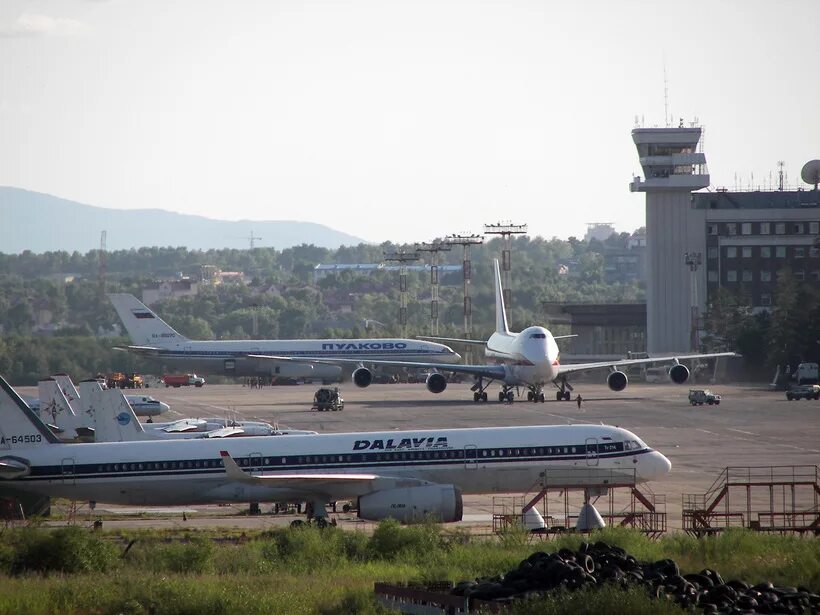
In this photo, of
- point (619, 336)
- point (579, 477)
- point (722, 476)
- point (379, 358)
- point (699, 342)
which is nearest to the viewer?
point (579, 477)

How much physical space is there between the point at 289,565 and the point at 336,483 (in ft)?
27.6

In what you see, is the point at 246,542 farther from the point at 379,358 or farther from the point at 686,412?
the point at 379,358

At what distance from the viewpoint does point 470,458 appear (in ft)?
135

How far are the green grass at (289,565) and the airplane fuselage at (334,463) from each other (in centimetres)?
427

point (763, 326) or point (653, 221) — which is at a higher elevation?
point (653, 221)

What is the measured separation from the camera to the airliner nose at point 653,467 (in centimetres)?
4200

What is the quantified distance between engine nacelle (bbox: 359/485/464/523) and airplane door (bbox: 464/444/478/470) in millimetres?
1372

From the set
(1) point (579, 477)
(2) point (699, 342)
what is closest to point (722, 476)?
(1) point (579, 477)

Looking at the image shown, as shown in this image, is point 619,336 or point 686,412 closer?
point 686,412

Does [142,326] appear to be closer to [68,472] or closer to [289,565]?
[68,472]

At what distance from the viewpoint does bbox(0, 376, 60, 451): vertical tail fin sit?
41750 mm

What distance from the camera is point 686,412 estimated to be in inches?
3295

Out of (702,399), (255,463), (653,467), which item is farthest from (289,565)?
(702,399)

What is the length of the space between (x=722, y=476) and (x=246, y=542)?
2202 cm
